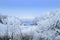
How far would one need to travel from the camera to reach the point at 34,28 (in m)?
1.83

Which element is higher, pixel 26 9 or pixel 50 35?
pixel 26 9

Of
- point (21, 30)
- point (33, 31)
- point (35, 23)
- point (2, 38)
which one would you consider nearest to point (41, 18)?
point (35, 23)

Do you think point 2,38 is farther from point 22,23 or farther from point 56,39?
point 56,39

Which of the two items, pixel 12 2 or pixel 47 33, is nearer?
pixel 47 33

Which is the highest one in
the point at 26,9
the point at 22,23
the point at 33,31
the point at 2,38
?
the point at 26,9

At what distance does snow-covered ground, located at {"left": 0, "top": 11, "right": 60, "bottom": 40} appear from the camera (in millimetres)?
1807

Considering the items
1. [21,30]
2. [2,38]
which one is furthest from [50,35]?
[2,38]

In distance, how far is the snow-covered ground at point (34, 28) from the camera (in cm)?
181

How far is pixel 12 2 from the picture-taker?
1.93 m

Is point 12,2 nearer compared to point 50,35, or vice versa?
point 50,35

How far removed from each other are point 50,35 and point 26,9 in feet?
1.96

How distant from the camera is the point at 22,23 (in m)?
1.85

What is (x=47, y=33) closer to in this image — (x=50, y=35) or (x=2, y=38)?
(x=50, y=35)

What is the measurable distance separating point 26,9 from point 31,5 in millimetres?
112
